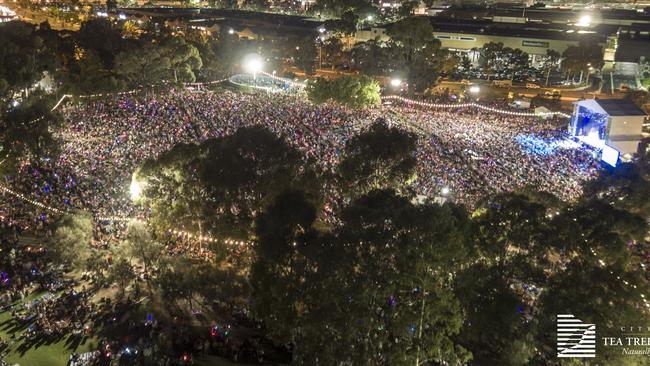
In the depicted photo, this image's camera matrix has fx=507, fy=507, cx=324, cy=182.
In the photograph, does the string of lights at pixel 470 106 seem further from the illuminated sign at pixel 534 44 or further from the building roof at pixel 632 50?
the building roof at pixel 632 50

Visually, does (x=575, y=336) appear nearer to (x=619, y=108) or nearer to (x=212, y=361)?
(x=212, y=361)

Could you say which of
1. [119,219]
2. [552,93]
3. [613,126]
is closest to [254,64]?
[119,219]

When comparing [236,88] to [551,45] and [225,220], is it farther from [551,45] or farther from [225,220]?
[551,45]

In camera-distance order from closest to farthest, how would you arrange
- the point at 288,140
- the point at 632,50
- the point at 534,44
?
the point at 288,140, the point at 632,50, the point at 534,44

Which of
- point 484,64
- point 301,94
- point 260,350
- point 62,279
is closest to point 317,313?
point 260,350

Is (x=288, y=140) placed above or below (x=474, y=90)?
below
